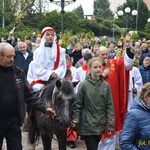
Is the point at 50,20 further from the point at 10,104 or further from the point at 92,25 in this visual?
the point at 10,104

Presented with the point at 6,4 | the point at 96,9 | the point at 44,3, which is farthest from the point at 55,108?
the point at 96,9

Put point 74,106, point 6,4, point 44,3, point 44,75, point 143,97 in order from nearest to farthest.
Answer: point 143,97
point 74,106
point 44,75
point 6,4
point 44,3

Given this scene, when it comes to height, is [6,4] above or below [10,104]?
above

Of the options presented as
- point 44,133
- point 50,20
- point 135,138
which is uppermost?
point 50,20

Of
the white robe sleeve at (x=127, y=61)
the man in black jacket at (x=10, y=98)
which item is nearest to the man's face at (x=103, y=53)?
the white robe sleeve at (x=127, y=61)

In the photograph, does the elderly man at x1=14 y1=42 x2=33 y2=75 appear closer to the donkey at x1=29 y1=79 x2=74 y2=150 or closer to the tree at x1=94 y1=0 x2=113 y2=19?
the donkey at x1=29 y1=79 x2=74 y2=150

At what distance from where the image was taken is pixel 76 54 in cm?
1529

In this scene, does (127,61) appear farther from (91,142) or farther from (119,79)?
(91,142)

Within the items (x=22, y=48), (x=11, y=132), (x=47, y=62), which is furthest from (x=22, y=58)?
(x=11, y=132)

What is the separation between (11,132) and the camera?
5770mm

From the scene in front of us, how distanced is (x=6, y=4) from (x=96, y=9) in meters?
64.3

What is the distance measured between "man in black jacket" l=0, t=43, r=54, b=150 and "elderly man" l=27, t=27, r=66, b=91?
2293 mm

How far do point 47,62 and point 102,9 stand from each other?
10422 cm

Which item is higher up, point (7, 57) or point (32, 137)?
point (7, 57)
